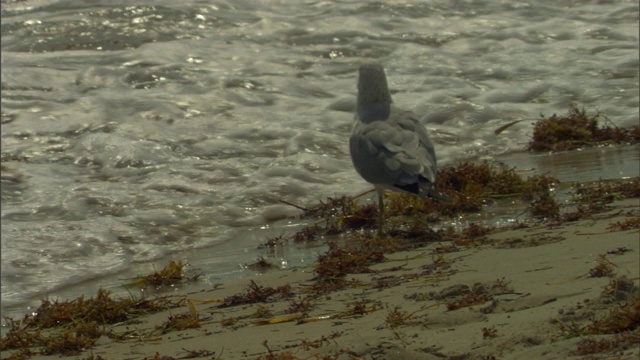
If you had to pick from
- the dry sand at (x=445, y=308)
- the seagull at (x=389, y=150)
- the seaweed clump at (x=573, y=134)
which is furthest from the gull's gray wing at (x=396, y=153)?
the seaweed clump at (x=573, y=134)

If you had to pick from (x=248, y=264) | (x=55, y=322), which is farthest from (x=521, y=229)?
(x=55, y=322)

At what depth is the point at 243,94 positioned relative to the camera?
1109 centimetres

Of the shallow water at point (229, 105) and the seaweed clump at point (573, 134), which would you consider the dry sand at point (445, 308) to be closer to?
the shallow water at point (229, 105)

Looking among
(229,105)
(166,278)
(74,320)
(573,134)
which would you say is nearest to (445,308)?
(74,320)

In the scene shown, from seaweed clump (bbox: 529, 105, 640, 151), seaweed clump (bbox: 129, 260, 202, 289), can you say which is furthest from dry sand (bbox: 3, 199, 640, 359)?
seaweed clump (bbox: 529, 105, 640, 151)

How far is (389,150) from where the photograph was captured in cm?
608

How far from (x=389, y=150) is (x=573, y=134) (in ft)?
10.0

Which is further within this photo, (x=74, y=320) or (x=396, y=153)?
(x=396, y=153)

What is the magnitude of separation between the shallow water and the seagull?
1.98ft

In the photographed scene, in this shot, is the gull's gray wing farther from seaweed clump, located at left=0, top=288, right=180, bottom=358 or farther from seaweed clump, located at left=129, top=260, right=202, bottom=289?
seaweed clump, located at left=0, top=288, right=180, bottom=358

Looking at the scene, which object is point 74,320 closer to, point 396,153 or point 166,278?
point 166,278

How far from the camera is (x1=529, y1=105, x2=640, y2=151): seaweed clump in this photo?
8523 mm

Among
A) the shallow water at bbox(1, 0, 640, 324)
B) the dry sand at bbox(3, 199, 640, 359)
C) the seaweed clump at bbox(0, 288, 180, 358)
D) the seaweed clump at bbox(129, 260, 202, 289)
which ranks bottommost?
the shallow water at bbox(1, 0, 640, 324)

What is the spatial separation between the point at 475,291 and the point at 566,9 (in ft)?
38.1
